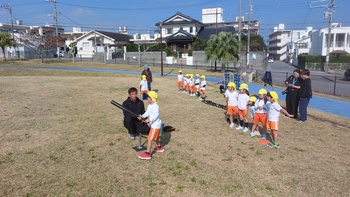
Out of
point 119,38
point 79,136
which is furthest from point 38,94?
point 119,38

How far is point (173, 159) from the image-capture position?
5559 mm

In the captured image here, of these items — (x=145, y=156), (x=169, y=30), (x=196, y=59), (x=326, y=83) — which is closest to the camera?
(x=145, y=156)

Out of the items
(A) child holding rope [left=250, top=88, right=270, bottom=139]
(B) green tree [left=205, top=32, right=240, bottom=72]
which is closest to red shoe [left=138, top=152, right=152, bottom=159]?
(A) child holding rope [left=250, top=88, right=270, bottom=139]

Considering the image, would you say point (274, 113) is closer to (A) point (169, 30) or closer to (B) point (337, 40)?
(A) point (169, 30)

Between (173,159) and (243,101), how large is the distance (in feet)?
10.0

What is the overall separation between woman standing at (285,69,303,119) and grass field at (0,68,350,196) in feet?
1.75

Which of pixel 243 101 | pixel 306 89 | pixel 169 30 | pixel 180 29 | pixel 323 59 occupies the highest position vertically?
pixel 169 30

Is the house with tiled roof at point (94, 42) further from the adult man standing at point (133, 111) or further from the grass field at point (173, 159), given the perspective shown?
the adult man standing at point (133, 111)

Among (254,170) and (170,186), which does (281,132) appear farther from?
(170,186)

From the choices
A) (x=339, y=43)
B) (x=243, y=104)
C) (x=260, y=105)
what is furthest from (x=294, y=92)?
(x=339, y=43)

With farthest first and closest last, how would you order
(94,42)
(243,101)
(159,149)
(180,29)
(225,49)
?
(94,42) → (180,29) → (225,49) → (243,101) → (159,149)

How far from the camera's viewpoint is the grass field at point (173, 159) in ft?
14.4

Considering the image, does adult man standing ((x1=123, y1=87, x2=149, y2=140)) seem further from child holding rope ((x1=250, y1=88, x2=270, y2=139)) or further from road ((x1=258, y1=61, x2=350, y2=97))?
road ((x1=258, y1=61, x2=350, y2=97))

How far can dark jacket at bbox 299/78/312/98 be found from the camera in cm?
856
